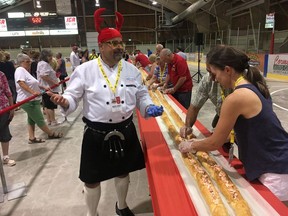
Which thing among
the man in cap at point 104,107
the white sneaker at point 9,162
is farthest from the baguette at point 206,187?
the white sneaker at point 9,162

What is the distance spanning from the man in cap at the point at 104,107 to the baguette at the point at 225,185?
1.62 ft

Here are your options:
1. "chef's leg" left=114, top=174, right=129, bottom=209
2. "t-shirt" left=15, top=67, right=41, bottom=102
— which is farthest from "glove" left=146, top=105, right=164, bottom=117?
"t-shirt" left=15, top=67, right=41, bottom=102

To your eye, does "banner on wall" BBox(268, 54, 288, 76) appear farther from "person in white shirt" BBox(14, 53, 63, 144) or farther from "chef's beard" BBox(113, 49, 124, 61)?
"chef's beard" BBox(113, 49, 124, 61)

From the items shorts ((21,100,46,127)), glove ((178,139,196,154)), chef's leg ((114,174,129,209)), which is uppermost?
glove ((178,139,196,154))

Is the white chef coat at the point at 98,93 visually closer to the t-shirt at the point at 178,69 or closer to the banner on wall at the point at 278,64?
the t-shirt at the point at 178,69

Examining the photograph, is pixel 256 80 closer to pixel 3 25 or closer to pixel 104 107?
pixel 104 107

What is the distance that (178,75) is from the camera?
3885mm

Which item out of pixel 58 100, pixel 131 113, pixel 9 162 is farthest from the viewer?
pixel 9 162

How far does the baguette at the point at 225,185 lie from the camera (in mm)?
1248

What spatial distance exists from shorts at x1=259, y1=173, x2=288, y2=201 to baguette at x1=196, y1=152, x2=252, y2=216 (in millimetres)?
193

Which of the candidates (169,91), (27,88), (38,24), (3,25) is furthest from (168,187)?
(3,25)

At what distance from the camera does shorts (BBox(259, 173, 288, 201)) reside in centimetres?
143

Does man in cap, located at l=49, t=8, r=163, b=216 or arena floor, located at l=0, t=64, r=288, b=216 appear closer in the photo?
man in cap, located at l=49, t=8, r=163, b=216

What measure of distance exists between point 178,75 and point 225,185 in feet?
8.59
